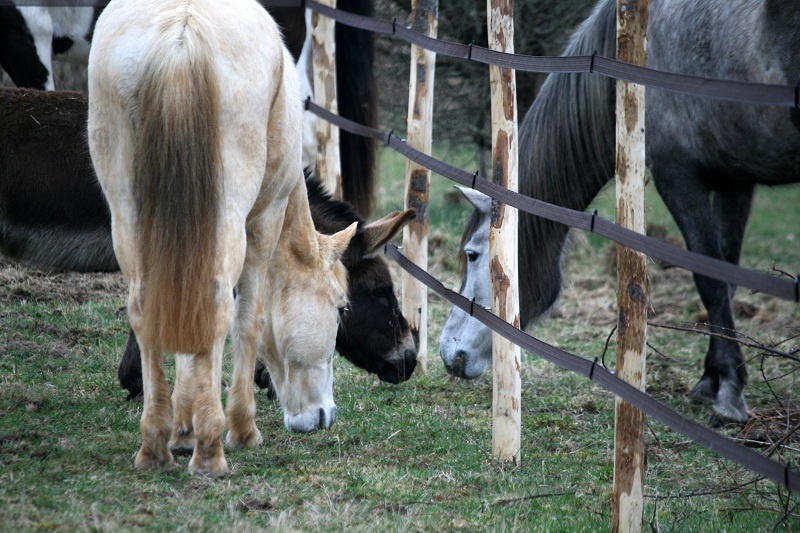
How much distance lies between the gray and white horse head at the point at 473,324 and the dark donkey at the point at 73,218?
0.28m

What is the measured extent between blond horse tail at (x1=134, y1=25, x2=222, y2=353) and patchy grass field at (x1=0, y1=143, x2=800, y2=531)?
0.61 meters

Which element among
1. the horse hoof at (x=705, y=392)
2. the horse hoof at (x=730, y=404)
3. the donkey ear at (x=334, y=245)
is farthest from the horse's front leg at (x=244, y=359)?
the horse hoof at (x=705, y=392)

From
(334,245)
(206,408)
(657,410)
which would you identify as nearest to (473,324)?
(334,245)

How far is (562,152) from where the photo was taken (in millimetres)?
4922

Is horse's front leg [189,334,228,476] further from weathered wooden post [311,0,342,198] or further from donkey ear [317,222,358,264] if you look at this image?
weathered wooden post [311,0,342,198]

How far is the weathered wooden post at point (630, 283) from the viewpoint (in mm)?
2734

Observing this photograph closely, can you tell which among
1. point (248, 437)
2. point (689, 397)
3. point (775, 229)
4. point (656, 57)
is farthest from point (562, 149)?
point (775, 229)

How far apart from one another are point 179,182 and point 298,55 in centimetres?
420

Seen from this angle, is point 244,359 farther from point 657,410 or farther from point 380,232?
point 657,410

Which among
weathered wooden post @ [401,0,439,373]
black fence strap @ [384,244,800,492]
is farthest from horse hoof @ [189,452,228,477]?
→ weathered wooden post @ [401,0,439,373]

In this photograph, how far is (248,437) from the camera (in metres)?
3.67

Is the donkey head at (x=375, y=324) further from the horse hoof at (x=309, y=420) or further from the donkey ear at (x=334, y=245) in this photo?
the horse hoof at (x=309, y=420)

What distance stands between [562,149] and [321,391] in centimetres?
212

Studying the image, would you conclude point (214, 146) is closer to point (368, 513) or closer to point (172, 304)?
point (172, 304)
